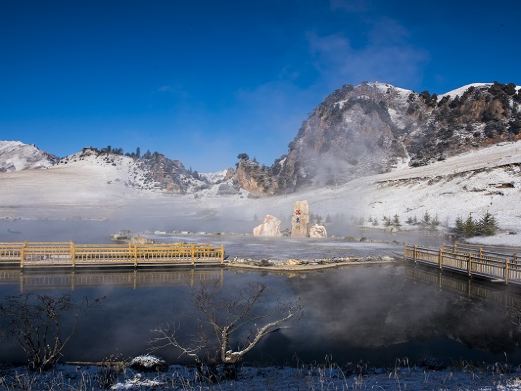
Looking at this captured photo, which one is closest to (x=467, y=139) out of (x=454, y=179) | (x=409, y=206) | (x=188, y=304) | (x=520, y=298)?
(x=454, y=179)

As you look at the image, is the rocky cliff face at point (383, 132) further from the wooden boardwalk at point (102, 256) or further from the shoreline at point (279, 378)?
the shoreline at point (279, 378)

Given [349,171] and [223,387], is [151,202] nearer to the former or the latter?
[349,171]

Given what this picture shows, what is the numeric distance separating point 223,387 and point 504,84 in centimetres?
14369

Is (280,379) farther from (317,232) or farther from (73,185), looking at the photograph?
(73,185)

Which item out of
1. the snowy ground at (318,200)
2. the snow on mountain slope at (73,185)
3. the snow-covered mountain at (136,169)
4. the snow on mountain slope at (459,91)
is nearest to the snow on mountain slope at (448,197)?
the snowy ground at (318,200)

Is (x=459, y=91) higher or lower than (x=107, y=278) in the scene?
higher

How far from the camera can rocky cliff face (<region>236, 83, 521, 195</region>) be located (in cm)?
11600

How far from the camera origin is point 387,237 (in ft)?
155

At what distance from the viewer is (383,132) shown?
138m

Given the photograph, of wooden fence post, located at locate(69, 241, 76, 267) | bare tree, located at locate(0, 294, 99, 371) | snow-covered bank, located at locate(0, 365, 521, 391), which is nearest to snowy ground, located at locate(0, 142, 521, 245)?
wooden fence post, located at locate(69, 241, 76, 267)

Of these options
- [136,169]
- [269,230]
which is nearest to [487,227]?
[269,230]

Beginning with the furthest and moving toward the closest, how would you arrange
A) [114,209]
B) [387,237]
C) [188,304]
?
[114,209], [387,237], [188,304]

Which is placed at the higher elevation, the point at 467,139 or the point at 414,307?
the point at 467,139

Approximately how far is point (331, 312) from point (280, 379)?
6.72m
